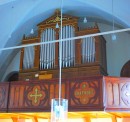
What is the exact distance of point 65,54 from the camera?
27.8ft

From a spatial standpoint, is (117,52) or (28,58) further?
(117,52)

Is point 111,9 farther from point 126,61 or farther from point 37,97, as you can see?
point 37,97

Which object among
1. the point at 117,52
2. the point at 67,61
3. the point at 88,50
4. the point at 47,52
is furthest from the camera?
the point at 117,52

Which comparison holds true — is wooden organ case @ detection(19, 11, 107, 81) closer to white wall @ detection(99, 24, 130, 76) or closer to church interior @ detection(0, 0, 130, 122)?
church interior @ detection(0, 0, 130, 122)

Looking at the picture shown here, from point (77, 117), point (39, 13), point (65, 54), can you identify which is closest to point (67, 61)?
point (65, 54)

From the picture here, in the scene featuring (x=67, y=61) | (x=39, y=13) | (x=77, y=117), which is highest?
(x=39, y=13)

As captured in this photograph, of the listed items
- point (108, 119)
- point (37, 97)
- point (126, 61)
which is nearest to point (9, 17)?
point (37, 97)

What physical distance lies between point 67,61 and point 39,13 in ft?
7.10

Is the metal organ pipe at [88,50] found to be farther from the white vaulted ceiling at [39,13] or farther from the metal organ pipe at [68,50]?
the white vaulted ceiling at [39,13]

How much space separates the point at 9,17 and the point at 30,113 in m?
3.64

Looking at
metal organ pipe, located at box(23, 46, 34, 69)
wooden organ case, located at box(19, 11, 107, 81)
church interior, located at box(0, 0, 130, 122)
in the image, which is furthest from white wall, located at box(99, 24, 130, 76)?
metal organ pipe, located at box(23, 46, 34, 69)

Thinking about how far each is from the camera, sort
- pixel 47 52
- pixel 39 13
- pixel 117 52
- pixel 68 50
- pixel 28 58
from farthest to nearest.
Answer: pixel 39 13, pixel 117 52, pixel 28 58, pixel 47 52, pixel 68 50

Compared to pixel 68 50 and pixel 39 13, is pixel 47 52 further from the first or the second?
pixel 39 13

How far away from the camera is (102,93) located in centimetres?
668
